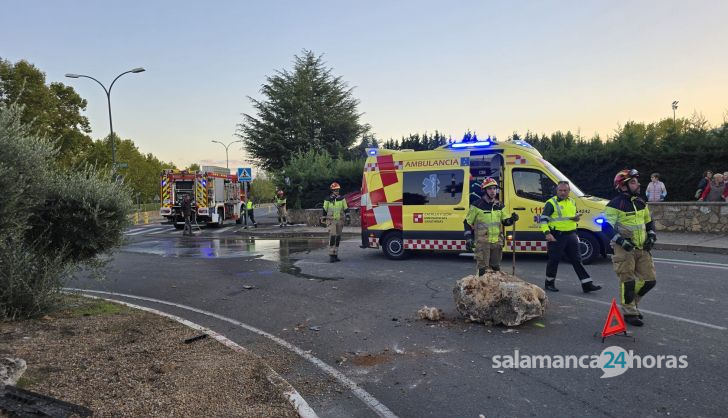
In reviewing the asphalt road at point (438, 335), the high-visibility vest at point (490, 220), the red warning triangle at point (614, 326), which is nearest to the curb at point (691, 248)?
the asphalt road at point (438, 335)

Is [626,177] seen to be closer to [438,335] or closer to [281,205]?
[438,335]

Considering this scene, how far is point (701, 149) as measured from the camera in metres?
14.5

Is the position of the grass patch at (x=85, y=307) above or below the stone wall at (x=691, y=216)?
below

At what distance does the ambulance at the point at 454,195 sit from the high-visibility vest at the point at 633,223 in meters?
3.45

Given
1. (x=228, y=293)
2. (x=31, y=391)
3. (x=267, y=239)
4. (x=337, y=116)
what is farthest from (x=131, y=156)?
(x=31, y=391)

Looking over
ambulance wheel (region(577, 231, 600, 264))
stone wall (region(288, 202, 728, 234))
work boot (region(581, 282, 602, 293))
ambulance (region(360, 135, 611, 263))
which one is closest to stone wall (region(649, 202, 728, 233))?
stone wall (region(288, 202, 728, 234))

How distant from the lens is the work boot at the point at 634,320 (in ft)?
17.3

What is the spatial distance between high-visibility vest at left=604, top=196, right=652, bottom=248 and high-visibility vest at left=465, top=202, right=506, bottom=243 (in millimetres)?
1708

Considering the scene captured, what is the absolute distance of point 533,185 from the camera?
954cm

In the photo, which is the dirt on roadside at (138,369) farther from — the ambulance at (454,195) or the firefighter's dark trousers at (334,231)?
the ambulance at (454,195)

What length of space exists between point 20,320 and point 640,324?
7314 millimetres

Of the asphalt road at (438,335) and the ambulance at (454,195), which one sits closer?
the asphalt road at (438,335)

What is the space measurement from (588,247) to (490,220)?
10.8 ft

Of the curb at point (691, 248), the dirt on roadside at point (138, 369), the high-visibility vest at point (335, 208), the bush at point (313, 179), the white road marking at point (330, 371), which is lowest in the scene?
the white road marking at point (330, 371)
